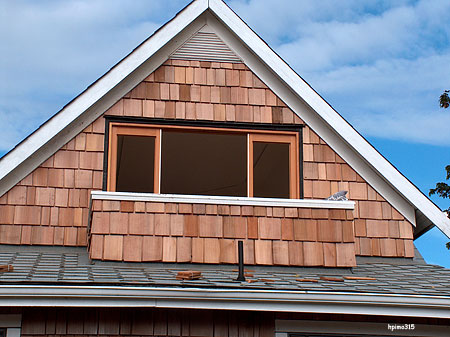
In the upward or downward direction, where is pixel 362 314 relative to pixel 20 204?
downward

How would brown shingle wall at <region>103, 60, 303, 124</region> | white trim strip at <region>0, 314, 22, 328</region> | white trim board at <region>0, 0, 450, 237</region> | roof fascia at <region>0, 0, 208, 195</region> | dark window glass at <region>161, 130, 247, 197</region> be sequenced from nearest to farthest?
white trim strip at <region>0, 314, 22, 328</region>
roof fascia at <region>0, 0, 208, 195</region>
white trim board at <region>0, 0, 450, 237</region>
brown shingle wall at <region>103, 60, 303, 124</region>
dark window glass at <region>161, 130, 247, 197</region>

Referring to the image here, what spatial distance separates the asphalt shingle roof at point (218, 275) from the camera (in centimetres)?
755

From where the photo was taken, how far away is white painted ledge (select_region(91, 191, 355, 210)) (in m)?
9.41

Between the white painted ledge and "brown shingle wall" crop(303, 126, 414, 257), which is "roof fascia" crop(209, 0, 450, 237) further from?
the white painted ledge

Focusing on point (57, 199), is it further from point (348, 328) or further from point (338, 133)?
point (348, 328)

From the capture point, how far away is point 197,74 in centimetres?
1107

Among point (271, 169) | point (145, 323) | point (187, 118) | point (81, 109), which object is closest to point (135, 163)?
point (271, 169)

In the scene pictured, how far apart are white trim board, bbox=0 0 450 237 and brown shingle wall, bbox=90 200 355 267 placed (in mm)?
1290

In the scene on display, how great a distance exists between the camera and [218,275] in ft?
28.3

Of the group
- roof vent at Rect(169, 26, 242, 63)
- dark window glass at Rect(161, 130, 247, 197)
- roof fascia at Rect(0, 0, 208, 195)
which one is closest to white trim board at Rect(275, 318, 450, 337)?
dark window glass at Rect(161, 130, 247, 197)

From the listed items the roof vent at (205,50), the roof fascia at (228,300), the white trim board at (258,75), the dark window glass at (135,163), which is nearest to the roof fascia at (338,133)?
the white trim board at (258,75)

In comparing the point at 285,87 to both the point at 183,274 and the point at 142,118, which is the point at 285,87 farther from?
the point at 183,274

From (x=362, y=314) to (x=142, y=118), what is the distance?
15.3 feet

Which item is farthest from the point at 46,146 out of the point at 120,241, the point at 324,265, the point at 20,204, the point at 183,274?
the point at 324,265
